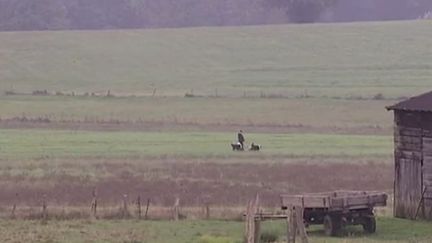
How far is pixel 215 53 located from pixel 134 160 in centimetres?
5842

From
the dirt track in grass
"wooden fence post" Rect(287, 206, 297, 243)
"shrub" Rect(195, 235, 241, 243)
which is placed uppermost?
the dirt track in grass

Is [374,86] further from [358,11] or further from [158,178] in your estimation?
[358,11]

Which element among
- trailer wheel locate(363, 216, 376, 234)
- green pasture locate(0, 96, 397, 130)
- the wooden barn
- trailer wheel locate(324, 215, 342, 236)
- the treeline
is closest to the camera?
trailer wheel locate(324, 215, 342, 236)

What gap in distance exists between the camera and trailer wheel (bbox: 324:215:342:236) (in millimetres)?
36188

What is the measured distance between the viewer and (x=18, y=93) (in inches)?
3565

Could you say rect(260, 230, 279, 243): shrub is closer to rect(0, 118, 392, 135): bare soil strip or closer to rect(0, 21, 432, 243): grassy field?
rect(0, 21, 432, 243): grassy field

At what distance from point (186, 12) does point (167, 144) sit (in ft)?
327

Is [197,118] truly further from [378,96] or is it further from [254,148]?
[254,148]

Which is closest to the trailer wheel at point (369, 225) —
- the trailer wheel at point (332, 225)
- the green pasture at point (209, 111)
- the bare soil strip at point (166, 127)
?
the trailer wheel at point (332, 225)

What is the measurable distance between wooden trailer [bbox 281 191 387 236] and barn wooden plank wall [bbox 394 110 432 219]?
9.54ft

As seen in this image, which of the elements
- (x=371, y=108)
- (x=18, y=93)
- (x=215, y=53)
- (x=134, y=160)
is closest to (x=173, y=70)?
(x=215, y=53)

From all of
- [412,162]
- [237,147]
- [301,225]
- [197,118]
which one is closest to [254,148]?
[237,147]

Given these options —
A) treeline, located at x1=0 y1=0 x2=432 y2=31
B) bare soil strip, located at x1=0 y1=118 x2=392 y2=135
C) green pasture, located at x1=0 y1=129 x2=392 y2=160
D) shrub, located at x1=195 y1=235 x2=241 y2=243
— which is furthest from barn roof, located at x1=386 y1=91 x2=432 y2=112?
treeline, located at x1=0 y1=0 x2=432 y2=31

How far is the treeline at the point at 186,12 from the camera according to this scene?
152 meters
